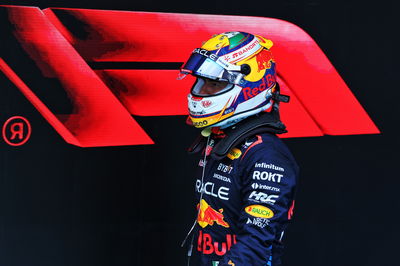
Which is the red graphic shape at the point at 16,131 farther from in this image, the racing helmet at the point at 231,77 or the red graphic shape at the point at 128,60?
the racing helmet at the point at 231,77

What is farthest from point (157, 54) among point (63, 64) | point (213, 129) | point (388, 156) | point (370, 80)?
point (388, 156)

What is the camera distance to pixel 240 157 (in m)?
1.98

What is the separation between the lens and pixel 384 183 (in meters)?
3.23

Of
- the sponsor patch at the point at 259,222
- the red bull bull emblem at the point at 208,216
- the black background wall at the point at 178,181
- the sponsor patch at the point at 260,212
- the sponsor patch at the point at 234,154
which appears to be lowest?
the black background wall at the point at 178,181

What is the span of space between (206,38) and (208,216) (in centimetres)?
125

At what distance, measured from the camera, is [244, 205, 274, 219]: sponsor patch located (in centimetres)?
186

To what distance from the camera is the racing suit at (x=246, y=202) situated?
1.86 m

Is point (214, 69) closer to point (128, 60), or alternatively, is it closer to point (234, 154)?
point (234, 154)

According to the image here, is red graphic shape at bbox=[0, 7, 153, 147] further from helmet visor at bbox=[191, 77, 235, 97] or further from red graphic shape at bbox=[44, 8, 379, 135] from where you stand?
helmet visor at bbox=[191, 77, 235, 97]

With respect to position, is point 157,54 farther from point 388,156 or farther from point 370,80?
point 388,156

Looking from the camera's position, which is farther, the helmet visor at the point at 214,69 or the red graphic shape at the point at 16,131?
the red graphic shape at the point at 16,131

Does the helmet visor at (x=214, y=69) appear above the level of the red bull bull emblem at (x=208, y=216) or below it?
above

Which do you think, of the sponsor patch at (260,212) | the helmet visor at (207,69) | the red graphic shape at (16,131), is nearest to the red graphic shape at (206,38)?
the red graphic shape at (16,131)

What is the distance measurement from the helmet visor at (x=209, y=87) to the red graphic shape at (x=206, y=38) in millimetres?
829
